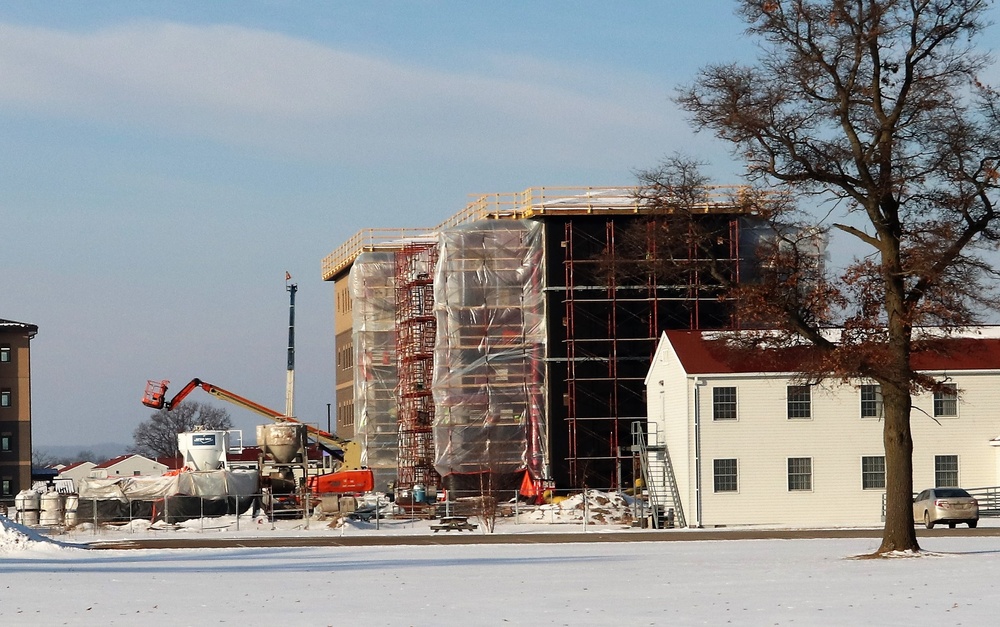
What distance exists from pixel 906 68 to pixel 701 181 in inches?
188

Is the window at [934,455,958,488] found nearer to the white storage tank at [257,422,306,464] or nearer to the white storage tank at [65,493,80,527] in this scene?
the white storage tank at [65,493,80,527]

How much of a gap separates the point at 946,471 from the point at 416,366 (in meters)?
37.3

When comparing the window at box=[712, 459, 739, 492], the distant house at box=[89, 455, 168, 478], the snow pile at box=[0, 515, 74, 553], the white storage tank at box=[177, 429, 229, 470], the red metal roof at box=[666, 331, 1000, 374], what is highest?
the red metal roof at box=[666, 331, 1000, 374]

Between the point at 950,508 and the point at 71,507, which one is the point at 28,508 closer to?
the point at 71,507

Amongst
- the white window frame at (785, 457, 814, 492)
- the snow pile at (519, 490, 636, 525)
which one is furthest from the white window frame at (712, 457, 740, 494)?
the snow pile at (519, 490, 636, 525)

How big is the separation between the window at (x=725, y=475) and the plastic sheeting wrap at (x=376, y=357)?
41.3 meters

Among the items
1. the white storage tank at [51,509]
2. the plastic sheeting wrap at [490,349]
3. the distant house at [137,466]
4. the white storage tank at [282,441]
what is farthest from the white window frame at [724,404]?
the distant house at [137,466]

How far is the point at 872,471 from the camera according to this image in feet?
181

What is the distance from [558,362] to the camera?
250ft

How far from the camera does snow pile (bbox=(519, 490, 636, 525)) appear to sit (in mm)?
58125

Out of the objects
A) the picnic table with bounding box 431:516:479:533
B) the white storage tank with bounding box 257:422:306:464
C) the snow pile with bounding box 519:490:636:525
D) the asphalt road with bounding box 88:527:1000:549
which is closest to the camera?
the asphalt road with bounding box 88:527:1000:549

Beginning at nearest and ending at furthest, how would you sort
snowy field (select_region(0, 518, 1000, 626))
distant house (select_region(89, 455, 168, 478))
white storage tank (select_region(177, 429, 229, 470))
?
snowy field (select_region(0, 518, 1000, 626)) < white storage tank (select_region(177, 429, 229, 470)) < distant house (select_region(89, 455, 168, 478))

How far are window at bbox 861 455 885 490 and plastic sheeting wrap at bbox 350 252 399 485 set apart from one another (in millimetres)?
43066

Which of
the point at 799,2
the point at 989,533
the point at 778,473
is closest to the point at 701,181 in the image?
the point at 799,2
